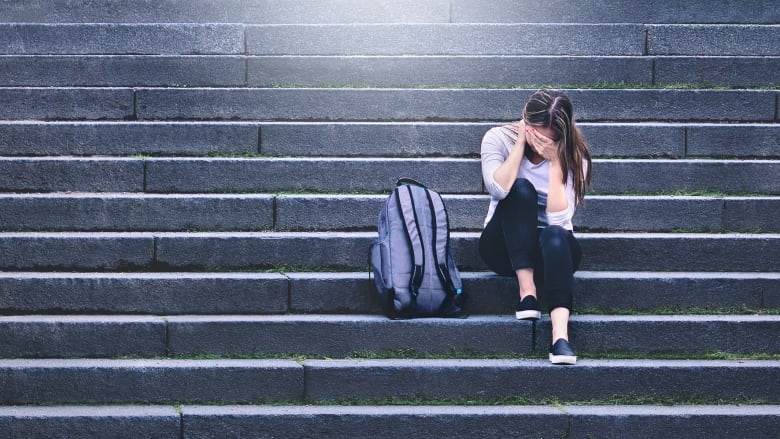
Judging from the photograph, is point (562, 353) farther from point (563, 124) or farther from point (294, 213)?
point (294, 213)

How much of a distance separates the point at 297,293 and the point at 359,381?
0.66 meters

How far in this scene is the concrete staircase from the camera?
4.66m

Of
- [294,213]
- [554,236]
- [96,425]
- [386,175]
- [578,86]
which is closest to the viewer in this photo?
[96,425]

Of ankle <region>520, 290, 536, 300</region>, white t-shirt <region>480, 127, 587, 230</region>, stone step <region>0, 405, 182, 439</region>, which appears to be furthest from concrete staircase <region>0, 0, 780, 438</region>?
white t-shirt <region>480, 127, 587, 230</region>

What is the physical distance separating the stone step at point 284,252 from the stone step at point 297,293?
0.14 metres

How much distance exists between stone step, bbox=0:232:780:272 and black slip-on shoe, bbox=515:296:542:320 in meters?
0.53

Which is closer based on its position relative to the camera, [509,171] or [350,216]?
[509,171]

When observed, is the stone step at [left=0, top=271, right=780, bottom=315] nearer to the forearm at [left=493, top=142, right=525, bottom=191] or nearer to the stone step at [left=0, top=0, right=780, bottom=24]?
the forearm at [left=493, top=142, right=525, bottom=191]

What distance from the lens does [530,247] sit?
4996mm

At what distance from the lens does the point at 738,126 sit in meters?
6.25

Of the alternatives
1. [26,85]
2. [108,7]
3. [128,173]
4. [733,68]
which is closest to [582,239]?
[733,68]

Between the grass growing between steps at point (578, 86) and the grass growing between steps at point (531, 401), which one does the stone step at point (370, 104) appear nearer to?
the grass growing between steps at point (578, 86)

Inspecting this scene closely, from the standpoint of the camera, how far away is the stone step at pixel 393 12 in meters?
7.84

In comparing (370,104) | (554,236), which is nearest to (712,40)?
(370,104)
